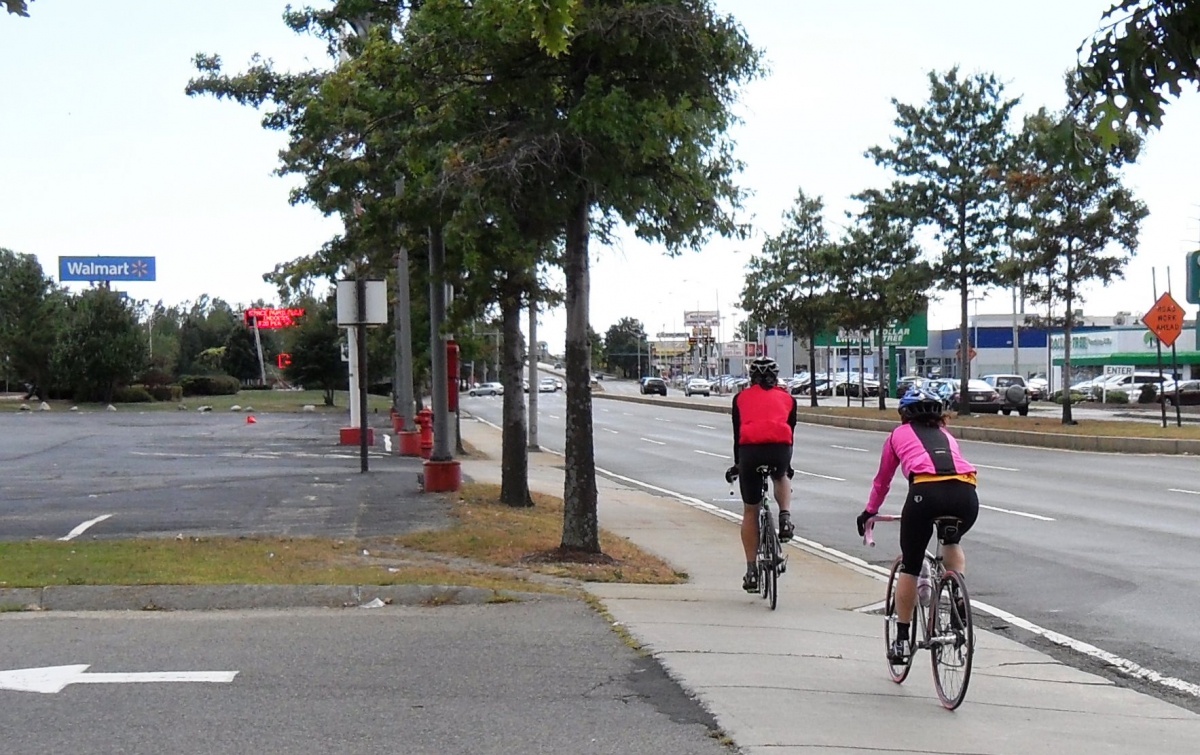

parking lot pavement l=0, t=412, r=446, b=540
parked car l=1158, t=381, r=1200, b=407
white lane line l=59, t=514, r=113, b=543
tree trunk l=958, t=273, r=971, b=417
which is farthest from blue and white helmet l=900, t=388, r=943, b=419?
parked car l=1158, t=381, r=1200, b=407

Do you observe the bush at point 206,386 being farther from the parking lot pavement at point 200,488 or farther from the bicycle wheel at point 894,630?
the bicycle wheel at point 894,630

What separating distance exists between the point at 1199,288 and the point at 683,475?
3786 centimetres

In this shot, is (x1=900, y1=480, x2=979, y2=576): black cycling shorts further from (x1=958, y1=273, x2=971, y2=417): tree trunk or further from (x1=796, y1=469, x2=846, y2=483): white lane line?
(x1=958, y1=273, x2=971, y2=417): tree trunk

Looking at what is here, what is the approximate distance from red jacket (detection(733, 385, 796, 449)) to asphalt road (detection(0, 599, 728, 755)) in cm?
189

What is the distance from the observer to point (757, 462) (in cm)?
991

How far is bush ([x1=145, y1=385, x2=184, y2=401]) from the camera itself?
68.6 m

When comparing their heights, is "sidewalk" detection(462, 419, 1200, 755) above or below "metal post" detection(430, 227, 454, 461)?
below

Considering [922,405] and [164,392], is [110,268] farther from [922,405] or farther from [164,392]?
[922,405]

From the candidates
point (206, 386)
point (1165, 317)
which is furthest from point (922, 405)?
point (206, 386)

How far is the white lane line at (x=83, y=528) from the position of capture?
12.4 metres

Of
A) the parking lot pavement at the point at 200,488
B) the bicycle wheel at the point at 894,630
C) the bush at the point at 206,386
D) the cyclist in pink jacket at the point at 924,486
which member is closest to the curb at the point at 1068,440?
the parking lot pavement at the point at 200,488

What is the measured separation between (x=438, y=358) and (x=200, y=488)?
3.60 metres

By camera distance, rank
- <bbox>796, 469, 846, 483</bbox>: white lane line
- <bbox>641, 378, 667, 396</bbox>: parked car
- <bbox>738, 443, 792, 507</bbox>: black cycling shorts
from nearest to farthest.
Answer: <bbox>738, 443, 792, 507</bbox>: black cycling shorts → <bbox>796, 469, 846, 483</bbox>: white lane line → <bbox>641, 378, 667, 396</bbox>: parked car

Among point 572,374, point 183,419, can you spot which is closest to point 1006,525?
point 572,374
